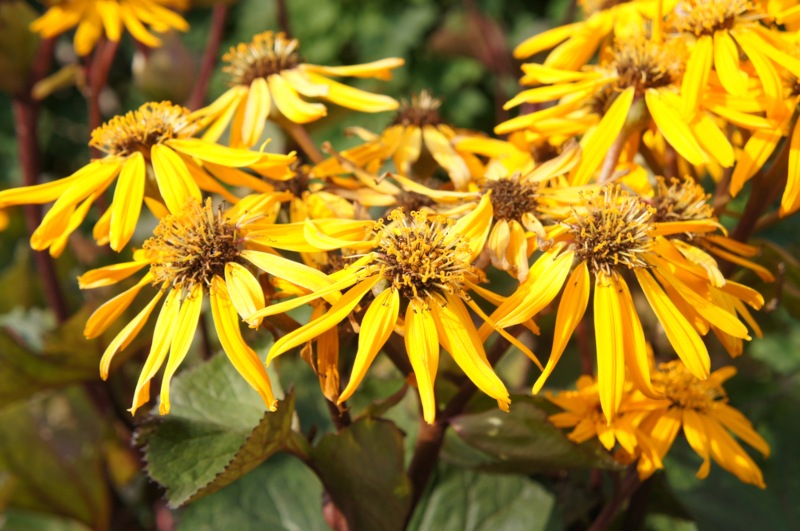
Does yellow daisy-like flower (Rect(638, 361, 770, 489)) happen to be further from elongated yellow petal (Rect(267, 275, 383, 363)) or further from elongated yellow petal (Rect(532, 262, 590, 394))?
elongated yellow petal (Rect(267, 275, 383, 363))

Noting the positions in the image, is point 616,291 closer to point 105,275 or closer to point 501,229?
point 501,229

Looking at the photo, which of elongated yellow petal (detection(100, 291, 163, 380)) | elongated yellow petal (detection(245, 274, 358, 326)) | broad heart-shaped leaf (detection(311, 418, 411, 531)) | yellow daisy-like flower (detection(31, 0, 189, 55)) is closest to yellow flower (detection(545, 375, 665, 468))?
broad heart-shaped leaf (detection(311, 418, 411, 531))

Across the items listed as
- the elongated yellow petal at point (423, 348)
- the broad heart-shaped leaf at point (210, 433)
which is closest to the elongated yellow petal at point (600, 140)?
the elongated yellow petal at point (423, 348)

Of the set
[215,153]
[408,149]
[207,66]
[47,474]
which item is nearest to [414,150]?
[408,149]

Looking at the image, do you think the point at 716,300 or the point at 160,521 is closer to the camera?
the point at 716,300

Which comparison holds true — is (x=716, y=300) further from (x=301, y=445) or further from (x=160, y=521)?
(x=160, y=521)

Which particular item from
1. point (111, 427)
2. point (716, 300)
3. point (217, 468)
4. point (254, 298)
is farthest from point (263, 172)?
point (111, 427)
